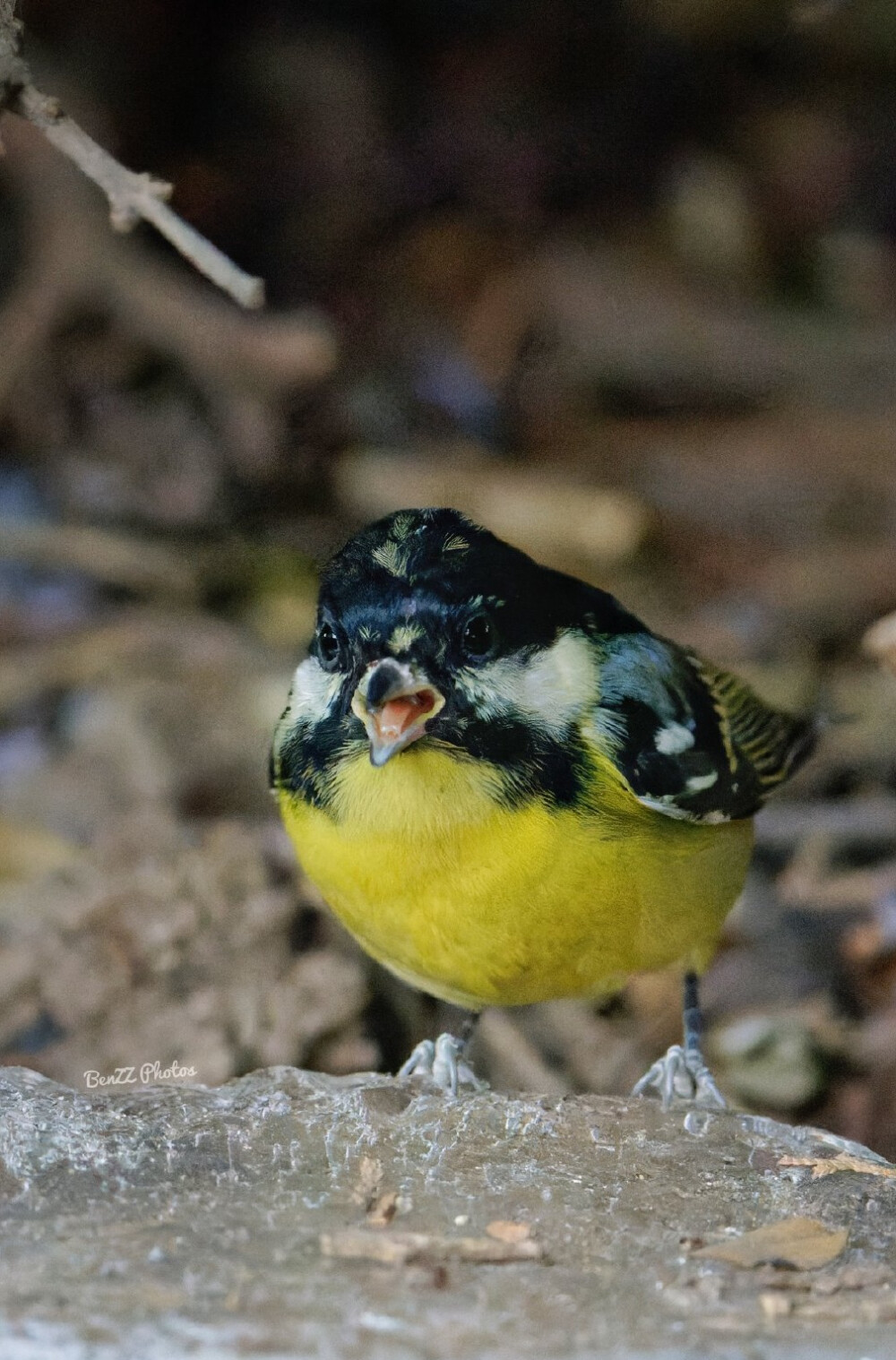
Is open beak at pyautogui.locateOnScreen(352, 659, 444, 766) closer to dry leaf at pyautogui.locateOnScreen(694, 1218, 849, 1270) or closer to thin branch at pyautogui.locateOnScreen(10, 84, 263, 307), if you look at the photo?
thin branch at pyautogui.locateOnScreen(10, 84, 263, 307)

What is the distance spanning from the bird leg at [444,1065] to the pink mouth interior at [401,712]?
0.88 meters

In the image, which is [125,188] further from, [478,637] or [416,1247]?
[416,1247]

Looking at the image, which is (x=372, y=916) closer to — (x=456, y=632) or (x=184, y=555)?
(x=456, y=632)

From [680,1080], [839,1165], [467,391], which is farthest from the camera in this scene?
[467,391]

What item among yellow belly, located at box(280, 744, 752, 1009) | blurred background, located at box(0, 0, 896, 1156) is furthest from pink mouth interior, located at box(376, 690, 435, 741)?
blurred background, located at box(0, 0, 896, 1156)

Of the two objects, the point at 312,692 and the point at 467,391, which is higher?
the point at 467,391

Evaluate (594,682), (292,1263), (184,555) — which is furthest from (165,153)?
(292,1263)

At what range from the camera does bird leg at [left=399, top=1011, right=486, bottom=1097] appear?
141 inches

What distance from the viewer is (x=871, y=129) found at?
767 cm

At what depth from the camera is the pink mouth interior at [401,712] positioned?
9.62 feet

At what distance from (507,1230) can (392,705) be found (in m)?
0.95

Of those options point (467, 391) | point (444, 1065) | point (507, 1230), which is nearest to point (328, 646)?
point (444, 1065)

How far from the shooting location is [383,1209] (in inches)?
101

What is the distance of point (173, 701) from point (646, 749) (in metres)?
2.78
